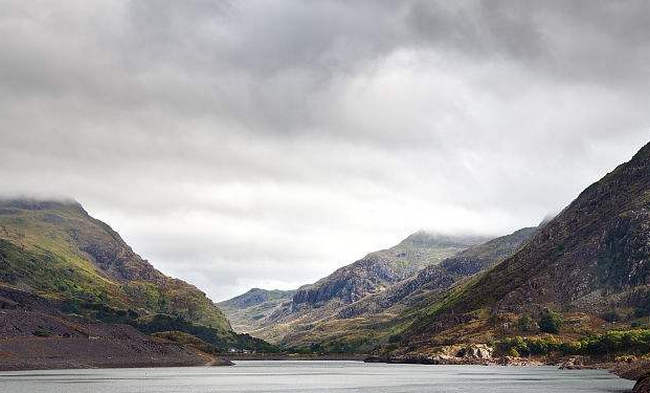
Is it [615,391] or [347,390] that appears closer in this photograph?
[615,391]

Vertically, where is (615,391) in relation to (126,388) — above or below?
below

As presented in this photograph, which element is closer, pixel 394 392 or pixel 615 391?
pixel 615 391

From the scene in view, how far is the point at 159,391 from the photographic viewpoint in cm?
18150

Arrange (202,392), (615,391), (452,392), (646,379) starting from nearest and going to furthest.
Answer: (646,379) < (615,391) < (452,392) < (202,392)

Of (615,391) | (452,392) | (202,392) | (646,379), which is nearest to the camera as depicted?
(646,379)

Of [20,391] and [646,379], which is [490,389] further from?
[20,391]

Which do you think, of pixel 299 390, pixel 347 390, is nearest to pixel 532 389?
pixel 347 390

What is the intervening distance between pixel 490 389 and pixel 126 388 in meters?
99.1

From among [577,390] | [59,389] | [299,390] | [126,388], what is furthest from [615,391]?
[59,389]

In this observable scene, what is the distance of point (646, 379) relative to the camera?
141250mm

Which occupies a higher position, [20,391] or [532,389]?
[20,391]

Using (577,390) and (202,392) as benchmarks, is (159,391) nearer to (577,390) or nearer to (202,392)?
(202,392)

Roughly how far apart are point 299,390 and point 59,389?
64452 millimetres

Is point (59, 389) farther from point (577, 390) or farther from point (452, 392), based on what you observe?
point (577, 390)
